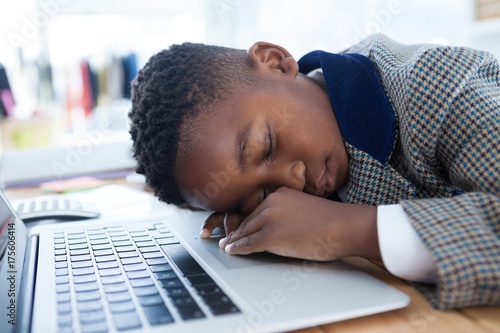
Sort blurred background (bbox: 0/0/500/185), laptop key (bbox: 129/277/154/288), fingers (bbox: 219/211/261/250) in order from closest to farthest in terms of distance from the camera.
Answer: laptop key (bbox: 129/277/154/288) < fingers (bbox: 219/211/261/250) < blurred background (bbox: 0/0/500/185)

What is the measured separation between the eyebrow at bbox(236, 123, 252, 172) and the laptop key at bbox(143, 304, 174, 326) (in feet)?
0.88

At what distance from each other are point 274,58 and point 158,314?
549 millimetres

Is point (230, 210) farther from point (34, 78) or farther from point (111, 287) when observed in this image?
point (34, 78)

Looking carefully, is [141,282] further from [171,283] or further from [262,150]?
[262,150]

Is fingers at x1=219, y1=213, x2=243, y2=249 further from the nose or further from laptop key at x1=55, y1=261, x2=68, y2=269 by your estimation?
laptop key at x1=55, y1=261, x2=68, y2=269

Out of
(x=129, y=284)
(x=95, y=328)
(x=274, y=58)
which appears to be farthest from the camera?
(x=274, y=58)

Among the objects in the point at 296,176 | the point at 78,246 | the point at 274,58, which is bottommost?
the point at 78,246

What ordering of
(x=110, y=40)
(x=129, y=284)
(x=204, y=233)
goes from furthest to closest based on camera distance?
(x=110, y=40)
(x=204, y=233)
(x=129, y=284)

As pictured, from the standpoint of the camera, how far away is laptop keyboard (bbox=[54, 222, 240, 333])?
454 millimetres

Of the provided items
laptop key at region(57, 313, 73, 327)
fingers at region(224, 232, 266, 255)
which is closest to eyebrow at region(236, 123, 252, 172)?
fingers at region(224, 232, 266, 255)

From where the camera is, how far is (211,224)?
777 millimetres

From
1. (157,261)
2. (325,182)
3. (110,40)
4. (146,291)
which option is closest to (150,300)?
(146,291)

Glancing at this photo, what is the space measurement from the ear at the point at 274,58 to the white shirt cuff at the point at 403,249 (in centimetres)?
38

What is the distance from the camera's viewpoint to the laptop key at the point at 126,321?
1.43ft
